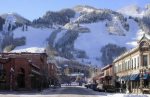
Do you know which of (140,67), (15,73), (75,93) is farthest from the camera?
(15,73)

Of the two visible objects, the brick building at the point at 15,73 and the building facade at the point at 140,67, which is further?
the brick building at the point at 15,73

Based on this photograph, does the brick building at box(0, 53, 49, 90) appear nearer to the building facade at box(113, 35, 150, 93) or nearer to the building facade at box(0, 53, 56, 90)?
the building facade at box(0, 53, 56, 90)

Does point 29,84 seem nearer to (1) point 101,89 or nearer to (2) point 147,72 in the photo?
(1) point 101,89

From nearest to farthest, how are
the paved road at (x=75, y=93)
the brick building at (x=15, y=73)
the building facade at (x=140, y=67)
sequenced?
the paved road at (x=75, y=93), the building facade at (x=140, y=67), the brick building at (x=15, y=73)

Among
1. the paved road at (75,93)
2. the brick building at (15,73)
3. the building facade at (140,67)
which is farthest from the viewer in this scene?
the brick building at (15,73)

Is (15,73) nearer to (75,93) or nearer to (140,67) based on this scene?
(75,93)

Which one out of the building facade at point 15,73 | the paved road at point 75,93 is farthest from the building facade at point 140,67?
the building facade at point 15,73

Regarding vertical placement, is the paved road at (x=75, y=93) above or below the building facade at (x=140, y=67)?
below

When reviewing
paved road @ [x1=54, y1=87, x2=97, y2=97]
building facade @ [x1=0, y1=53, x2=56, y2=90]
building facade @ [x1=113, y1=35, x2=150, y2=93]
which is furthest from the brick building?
building facade @ [x1=113, y1=35, x2=150, y2=93]

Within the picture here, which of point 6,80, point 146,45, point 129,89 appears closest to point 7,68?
point 6,80

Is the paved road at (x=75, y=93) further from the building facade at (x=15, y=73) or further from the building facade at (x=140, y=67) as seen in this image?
the building facade at (x=15, y=73)

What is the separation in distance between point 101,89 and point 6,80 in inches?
815

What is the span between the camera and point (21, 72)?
98.0 m

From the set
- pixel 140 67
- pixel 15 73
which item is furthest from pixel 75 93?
pixel 15 73
